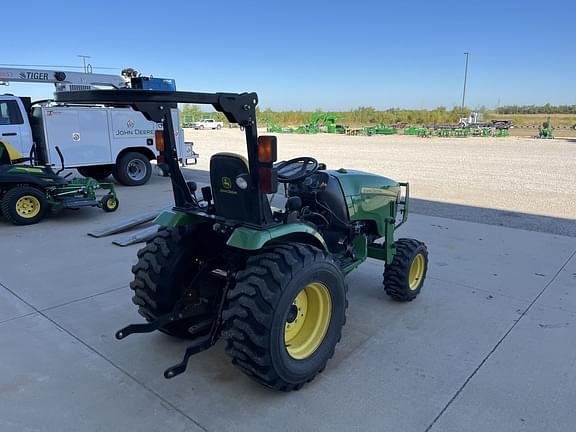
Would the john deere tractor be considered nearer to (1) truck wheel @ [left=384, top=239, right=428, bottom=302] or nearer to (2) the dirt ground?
(1) truck wheel @ [left=384, top=239, right=428, bottom=302]

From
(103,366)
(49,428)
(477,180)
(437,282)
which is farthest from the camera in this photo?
(477,180)

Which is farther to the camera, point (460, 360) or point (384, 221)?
point (384, 221)

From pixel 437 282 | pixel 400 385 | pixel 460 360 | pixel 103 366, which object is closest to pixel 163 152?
pixel 103 366

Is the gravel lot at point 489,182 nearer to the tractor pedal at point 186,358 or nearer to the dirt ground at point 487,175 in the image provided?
the dirt ground at point 487,175

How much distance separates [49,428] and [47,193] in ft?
17.6

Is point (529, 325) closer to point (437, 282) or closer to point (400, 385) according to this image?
point (437, 282)

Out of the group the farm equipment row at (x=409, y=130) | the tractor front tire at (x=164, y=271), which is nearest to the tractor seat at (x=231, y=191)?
the tractor front tire at (x=164, y=271)

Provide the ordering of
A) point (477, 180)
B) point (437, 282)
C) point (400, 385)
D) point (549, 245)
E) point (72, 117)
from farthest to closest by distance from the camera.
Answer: point (477, 180) → point (72, 117) → point (549, 245) → point (437, 282) → point (400, 385)

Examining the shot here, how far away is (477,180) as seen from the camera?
11.3 meters

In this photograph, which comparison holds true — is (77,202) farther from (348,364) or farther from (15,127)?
(348,364)

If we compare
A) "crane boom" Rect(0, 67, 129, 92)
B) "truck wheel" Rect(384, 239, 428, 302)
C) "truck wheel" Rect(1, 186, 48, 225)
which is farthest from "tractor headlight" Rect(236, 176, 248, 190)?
"crane boom" Rect(0, 67, 129, 92)

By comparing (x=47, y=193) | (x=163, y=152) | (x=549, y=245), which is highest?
(x=163, y=152)

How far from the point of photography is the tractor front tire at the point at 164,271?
9.55 ft

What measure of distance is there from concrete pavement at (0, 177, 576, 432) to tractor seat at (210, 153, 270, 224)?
102 cm
